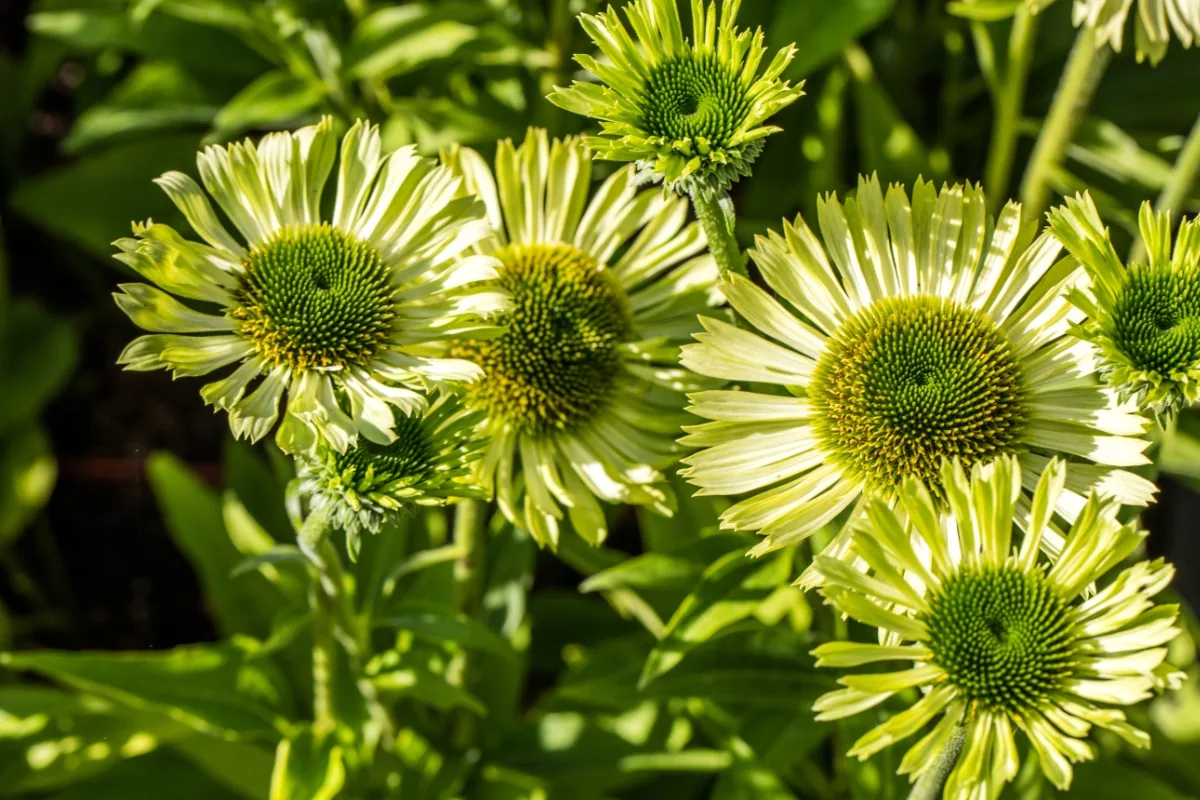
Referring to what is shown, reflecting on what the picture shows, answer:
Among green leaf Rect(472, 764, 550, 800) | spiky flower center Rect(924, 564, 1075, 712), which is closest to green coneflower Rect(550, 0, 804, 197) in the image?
spiky flower center Rect(924, 564, 1075, 712)

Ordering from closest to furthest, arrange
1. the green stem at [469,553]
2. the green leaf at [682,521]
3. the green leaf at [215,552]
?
the green stem at [469,553] < the green leaf at [682,521] < the green leaf at [215,552]

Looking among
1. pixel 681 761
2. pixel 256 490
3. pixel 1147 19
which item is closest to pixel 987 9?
pixel 1147 19

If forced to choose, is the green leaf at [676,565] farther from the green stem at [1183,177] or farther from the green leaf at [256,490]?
the green leaf at [256,490]

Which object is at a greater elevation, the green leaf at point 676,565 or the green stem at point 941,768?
the green leaf at point 676,565

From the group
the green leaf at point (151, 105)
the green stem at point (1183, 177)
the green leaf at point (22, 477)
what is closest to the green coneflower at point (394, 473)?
the green stem at point (1183, 177)

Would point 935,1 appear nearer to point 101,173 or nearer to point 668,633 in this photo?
point 668,633

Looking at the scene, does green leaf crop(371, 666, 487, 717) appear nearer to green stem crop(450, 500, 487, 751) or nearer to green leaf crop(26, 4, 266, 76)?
green stem crop(450, 500, 487, 751)
